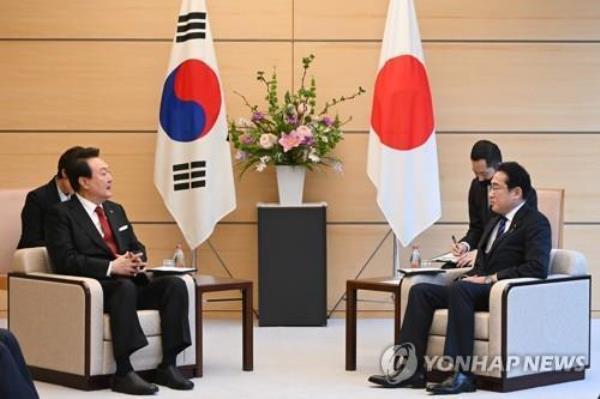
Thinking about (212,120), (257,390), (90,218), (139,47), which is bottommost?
(257,390)

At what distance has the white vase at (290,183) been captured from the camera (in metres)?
9.12

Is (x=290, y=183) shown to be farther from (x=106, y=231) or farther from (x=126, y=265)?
(x=126, y=265)

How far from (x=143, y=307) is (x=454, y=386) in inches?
73.1

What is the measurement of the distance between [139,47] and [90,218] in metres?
2.95

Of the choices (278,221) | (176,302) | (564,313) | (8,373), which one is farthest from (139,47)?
(8,373)

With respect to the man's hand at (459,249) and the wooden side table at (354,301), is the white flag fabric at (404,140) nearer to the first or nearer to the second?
the man's hand at (459,249)

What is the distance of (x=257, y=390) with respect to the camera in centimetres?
651

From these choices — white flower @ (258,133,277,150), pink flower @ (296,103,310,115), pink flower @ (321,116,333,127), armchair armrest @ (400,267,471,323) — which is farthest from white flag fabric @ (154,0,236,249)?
armchair armrest @ (400,267,471,323)

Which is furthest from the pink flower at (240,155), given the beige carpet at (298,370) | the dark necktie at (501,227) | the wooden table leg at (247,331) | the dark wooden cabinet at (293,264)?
the dark necktie at (501,227)

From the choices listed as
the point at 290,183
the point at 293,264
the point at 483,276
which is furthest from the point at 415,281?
the point at 290,183

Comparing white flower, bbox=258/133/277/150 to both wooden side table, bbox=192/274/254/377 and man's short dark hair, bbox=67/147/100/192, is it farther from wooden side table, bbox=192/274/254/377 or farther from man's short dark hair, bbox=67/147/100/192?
man's short dark hair, bbox=67/147/100/192

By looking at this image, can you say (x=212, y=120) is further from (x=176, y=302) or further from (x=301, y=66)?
(x=176, y=302)

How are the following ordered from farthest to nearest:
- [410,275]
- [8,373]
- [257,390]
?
1. [410,275]
2. [257,390]
3. [8,373]

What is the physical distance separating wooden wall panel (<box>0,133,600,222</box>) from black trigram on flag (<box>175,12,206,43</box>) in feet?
2.99
